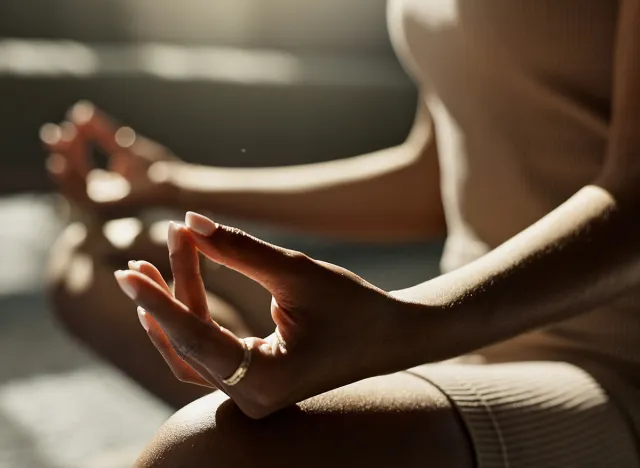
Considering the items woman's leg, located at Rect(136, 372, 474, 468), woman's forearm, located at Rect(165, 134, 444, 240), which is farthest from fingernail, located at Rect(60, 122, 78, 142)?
woman's leg, located at Rect(136, 372, 474, 468)

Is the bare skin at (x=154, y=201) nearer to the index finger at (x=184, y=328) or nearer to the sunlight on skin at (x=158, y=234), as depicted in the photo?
the sunlight on skin at (x=158, y=234)

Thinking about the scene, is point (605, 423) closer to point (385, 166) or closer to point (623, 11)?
point (623, 11)

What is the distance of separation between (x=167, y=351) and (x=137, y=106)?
2.81 feet

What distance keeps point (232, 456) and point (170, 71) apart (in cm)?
96

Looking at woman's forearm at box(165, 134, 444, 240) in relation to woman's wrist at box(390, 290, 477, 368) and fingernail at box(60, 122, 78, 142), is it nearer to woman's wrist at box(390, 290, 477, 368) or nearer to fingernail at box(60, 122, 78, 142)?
fingernail at box(60, 122, 78, 142)

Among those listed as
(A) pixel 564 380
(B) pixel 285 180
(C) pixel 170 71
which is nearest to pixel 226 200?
(B) pixel 285 180

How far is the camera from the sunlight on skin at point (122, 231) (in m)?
0.70


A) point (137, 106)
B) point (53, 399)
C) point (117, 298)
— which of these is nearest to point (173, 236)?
point (117, 298)

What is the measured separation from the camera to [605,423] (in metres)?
0.41

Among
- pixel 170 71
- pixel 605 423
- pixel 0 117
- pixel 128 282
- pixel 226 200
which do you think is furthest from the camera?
pixel 170 71

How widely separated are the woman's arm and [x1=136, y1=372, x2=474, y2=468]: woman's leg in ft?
1.15

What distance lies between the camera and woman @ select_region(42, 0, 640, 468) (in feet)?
1.02

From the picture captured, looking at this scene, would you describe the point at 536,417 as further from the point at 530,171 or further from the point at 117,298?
the point at 117,298

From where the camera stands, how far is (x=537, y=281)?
14.2 inches
